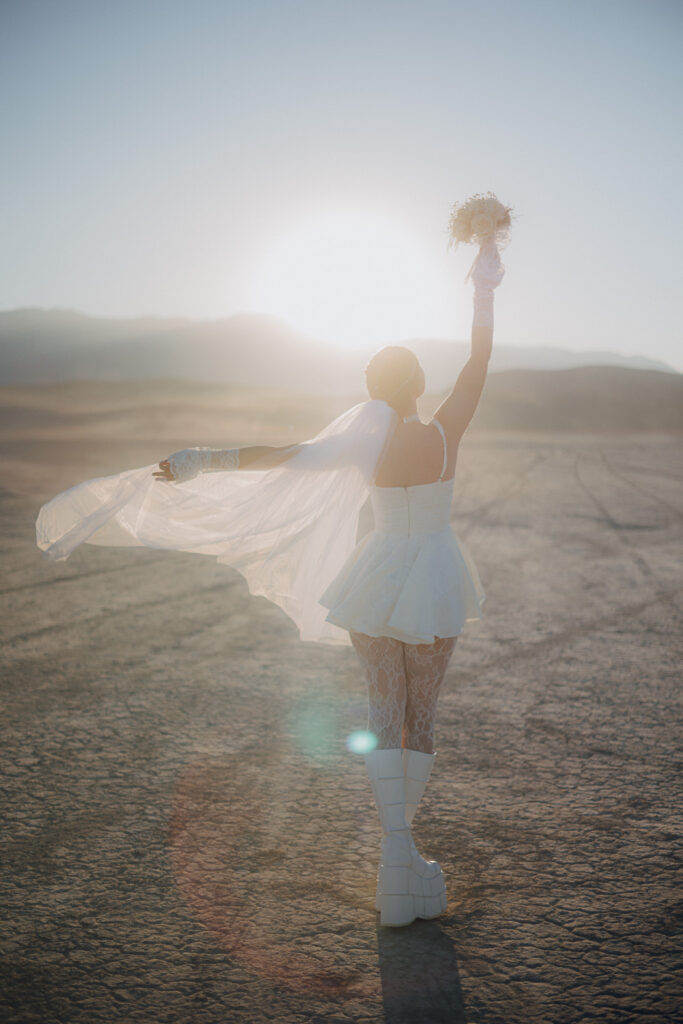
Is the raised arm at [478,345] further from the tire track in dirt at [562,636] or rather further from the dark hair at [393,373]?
the tire track in dirt at [562,636]

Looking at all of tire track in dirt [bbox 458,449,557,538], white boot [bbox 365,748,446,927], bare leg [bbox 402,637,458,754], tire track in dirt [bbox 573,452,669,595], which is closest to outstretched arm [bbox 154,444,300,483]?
bare leg [bbox 402,637,458,754]

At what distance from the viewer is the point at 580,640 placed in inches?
275

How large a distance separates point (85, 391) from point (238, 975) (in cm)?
6980

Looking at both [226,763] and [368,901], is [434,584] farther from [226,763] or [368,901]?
[226,763]

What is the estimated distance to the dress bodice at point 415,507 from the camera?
3086 mm

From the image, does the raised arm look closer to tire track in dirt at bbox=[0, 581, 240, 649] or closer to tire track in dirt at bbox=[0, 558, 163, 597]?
tire track in dirt at bbox=[0, 581, 240, 649]

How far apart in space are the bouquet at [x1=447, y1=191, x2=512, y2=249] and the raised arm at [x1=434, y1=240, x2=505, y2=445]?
0.05 meters

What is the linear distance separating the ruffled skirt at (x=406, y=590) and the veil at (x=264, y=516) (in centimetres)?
26

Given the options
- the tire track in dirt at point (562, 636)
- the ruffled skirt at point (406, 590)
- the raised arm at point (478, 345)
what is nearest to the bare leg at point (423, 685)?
the ruffled skirt at point (406, 590)

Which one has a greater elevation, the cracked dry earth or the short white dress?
the short white dress

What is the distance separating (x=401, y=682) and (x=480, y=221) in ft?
6.49

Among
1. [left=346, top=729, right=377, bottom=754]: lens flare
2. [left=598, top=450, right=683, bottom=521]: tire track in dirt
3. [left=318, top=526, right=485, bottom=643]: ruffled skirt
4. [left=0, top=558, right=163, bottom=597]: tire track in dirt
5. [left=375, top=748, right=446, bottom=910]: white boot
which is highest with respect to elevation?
[left=318, top=526, right=485, bottom=643]: ruffled skirt

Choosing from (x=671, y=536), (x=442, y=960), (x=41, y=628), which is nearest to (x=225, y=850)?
(x=442, y=960)

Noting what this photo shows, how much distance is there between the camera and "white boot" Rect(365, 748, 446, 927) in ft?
9.90
